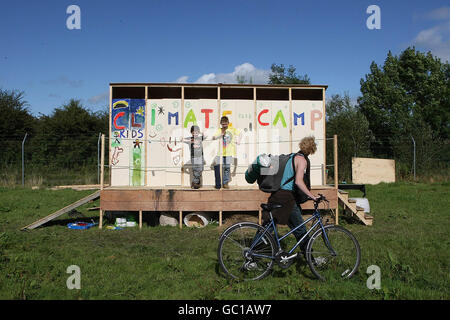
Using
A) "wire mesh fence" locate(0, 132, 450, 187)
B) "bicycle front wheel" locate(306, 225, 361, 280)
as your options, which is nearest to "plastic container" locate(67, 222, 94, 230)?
"bicycle front wheel" locate(306, 225, 361, 280)

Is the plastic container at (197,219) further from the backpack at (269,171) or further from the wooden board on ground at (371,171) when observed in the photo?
the wooden board on ground at (371,171)

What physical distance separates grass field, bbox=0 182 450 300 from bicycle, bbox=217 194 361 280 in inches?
6.3

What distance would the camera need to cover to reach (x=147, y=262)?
5438 mm

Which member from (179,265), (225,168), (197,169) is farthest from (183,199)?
(179,265)

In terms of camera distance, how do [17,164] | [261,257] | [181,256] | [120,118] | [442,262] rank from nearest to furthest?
[261,257] < [442,262] < [181,256] < [120,118] < [17,164]

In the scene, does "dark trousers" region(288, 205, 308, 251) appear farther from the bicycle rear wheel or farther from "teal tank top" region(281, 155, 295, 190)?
the bicycle rear wheel

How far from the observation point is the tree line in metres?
16.8

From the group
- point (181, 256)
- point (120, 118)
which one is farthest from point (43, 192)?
point (181, 256)

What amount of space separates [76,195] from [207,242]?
782cm

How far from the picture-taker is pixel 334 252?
4742mm

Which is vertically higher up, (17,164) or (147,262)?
(17,164)

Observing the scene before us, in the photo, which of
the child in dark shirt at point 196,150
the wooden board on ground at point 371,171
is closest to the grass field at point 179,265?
the child in dark shirt at point 196,150

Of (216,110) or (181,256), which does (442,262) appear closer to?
(181,256)

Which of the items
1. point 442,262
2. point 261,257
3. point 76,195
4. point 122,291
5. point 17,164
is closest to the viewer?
point 122,291
